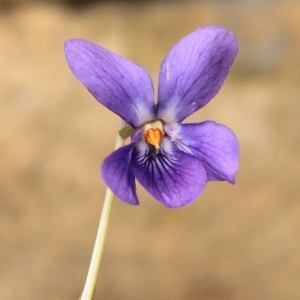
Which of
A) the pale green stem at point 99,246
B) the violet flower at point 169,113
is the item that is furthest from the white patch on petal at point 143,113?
the pale green stem at point 99,246

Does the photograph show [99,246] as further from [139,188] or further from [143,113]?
[139,188]

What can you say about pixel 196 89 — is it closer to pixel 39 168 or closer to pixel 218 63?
pixel 218 63

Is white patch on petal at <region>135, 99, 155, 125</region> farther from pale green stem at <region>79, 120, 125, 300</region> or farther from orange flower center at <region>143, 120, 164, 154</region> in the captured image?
pale green stem at <region>79, 120, 125, 300</region>

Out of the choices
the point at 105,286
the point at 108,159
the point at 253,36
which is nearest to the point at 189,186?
the point at 108,159

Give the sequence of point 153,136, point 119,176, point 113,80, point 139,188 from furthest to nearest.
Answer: point 139,188 → point 153,136 → point 113,80 → point 119,176

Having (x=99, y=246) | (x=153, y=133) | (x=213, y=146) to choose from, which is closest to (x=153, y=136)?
(x=153, y=133)

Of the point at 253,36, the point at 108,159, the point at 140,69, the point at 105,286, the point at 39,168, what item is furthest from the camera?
the point at 253,36
